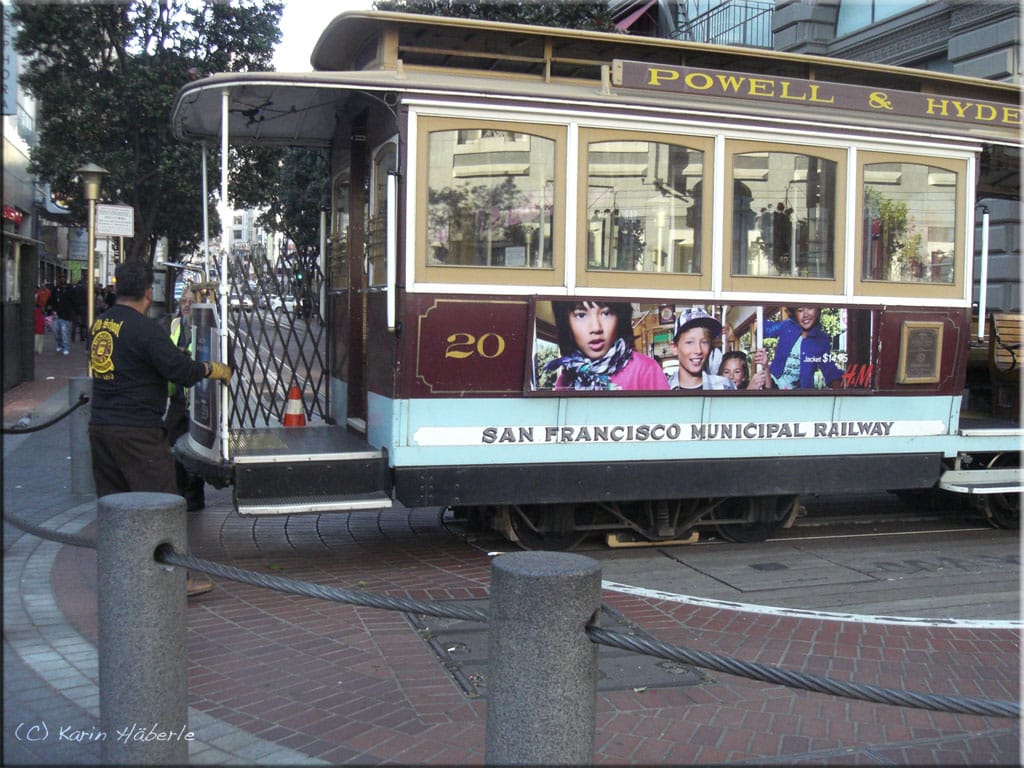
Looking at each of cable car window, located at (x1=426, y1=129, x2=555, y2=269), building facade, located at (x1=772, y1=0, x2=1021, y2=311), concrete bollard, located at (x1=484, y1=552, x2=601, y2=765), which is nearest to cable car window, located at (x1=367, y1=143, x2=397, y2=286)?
cable car window, located at (x1=426, y1=129, x2=555, y2=269)

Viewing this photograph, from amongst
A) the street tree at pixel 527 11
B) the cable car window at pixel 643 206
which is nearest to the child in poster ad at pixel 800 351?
the cable car window at pixel 643 206

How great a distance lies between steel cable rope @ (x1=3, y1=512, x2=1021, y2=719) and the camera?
2619 mm

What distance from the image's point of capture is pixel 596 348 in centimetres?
643

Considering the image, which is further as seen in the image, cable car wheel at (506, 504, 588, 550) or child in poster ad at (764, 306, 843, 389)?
cable car wheel at (506, 504, 588, 550)

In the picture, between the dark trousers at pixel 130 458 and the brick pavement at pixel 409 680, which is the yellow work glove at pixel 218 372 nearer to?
the dark trousers at pixel 130 458

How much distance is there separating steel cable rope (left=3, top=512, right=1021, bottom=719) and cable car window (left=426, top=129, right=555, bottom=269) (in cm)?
322

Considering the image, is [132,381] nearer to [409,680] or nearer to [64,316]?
[409,680]

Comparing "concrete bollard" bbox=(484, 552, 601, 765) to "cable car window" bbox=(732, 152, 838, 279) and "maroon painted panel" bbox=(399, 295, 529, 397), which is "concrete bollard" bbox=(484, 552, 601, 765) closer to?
"maroon painted panel" bbox=(399, 295, 529, 397)

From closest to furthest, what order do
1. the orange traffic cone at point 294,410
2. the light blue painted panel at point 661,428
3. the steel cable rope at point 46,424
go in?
the light blue painted panel at point 661,428 → the steel cable rope at point 46,424 → the orange traffic cone at point 294,410

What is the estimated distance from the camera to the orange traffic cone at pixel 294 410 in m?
7.82

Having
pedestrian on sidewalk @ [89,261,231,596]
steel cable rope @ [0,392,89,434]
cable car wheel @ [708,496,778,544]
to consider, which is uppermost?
pedestrian on sidewalk @ [89,261,231,596]

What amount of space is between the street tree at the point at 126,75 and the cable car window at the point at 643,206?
575 inches

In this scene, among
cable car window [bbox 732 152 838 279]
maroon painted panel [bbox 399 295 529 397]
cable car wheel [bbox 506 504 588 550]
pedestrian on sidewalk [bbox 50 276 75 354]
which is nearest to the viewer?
maroon painted panel [bbox 399 295 529 397]

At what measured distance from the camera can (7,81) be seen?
236 inches
